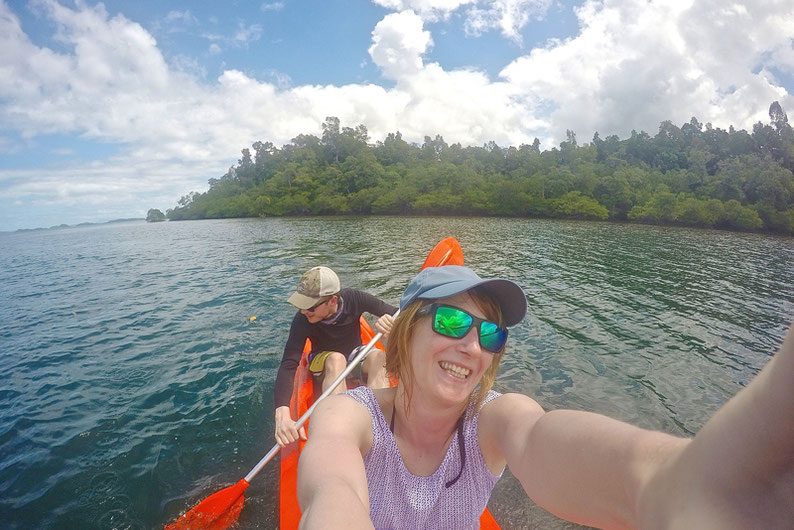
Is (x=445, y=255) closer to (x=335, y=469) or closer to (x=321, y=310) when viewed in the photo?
(x=321, y=310)

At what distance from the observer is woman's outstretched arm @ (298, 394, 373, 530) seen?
146 centimetres

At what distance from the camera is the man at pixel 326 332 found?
4.63 metres

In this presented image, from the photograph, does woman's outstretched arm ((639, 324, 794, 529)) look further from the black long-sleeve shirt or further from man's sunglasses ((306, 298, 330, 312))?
the black long-sleeve shirt

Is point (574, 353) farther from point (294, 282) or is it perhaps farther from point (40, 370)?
point (40, 370)

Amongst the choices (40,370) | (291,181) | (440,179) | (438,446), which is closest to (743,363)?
(438,446)

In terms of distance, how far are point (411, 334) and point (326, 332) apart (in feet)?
11.8

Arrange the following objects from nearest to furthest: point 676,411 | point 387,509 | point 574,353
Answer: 1. point 387,509
2. point 676,411
3. point 574,353

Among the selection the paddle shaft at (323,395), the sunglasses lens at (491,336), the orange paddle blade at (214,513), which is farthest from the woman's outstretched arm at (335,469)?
the orange paddle blade at (214,513)

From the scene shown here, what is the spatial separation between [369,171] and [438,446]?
93470 mm

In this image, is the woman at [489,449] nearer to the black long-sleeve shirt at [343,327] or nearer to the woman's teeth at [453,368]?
the woman's teeth at [453,368]

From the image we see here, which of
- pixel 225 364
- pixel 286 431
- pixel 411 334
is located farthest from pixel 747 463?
pixel 225 364

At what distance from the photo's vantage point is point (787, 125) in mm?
80188

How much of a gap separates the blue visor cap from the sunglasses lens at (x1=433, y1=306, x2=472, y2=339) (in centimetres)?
12

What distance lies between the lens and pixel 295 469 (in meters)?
4.07
